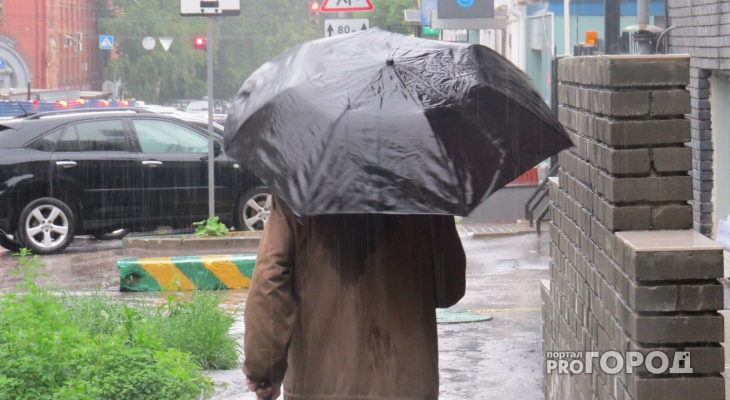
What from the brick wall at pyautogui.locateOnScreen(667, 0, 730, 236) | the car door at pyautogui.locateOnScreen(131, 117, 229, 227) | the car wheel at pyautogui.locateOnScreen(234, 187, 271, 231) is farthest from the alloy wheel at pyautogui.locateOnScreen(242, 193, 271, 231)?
the brick wall at pyautogui.locateOnScreen(667, 0, 730, 236)

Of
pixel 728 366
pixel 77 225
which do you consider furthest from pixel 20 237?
pixel 728 366

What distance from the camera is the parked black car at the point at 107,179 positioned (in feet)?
43.7

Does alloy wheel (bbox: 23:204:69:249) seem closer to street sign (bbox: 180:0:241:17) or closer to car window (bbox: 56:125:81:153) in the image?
car window (bbox: 56:125:81:153)

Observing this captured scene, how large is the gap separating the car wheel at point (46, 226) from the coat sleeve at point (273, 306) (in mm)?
10047

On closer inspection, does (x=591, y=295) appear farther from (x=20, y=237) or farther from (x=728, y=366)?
(x=20, y=237)

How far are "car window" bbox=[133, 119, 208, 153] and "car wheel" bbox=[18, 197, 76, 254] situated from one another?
4.37 ft

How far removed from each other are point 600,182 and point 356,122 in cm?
111

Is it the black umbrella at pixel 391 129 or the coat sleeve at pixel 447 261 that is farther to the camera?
the coat sleeve at pixel 447 261

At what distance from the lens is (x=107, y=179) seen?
13.7 m

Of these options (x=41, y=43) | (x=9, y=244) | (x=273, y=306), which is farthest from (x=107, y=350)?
(x=41, y=43)

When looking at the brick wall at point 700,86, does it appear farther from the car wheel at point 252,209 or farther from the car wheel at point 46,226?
the car wheel at point 46,226

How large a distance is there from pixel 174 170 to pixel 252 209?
1130mm

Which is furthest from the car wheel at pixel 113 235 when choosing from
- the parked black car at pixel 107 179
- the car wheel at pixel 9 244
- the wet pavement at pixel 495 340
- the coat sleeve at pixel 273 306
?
the coat sleeve at pixel 273 306

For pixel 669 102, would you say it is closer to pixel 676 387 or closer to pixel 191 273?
pixel 676 387
